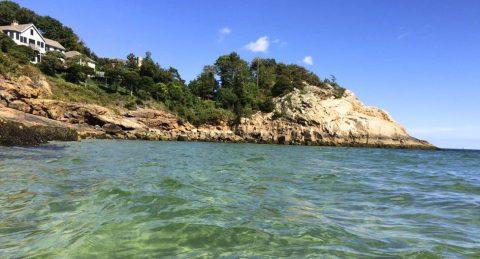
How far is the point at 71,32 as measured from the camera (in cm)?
10256

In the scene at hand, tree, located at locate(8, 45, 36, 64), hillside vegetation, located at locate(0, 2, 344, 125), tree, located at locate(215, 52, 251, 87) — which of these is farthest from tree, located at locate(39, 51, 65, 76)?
tree, located at locate(215, 52, 251, 87)

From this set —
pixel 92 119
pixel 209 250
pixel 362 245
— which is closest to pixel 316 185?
pixel 362 245

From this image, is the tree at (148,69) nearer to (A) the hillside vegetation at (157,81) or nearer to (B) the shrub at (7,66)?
(A) the hillside vegetation at (157,81)

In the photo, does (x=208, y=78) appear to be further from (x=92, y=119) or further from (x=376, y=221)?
(x=376, y=221)

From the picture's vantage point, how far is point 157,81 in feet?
270

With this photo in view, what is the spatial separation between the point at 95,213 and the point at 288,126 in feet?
233

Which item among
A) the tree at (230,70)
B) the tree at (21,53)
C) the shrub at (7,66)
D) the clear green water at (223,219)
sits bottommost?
the clear green water at (223,219)

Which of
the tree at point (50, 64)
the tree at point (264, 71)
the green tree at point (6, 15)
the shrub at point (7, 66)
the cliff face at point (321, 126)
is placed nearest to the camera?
the shrub at point (7, 66)

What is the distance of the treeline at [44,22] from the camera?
88.9 metres

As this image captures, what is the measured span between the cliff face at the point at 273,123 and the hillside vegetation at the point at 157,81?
8.42 ft

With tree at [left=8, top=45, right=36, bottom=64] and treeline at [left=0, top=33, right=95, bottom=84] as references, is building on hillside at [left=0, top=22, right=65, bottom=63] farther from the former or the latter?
tree at [left=8, top=45, right=36, bottom=64]

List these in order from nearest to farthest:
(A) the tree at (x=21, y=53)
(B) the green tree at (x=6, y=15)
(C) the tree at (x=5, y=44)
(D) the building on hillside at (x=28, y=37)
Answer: (A) the tree at (x=21, y=53)
(C) the tree at (x=5, y=44)
(D) the building on hillside at (x=28, y=37)
(B) the green tree at (x=6, y=15)

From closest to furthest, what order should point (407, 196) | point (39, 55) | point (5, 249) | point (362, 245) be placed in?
1. point (5, 249)
2. point (362, 245)
3. point (407, 196)
4. point (39, 55)

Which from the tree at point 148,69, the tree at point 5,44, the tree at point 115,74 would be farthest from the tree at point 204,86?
the tree at point 5,44
